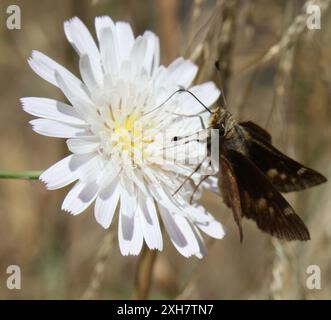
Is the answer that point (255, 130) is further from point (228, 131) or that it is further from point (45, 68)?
point (45, 68)

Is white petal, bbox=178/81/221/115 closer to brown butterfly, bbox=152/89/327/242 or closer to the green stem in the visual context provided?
brown butterfly, bbox=152/89/327/242

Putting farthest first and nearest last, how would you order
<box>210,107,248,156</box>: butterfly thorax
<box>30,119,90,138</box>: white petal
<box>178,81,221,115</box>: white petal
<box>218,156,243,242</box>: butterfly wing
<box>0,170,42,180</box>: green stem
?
<box>178,81,221,115</box>: white petal < <box>210,107,248,156</box>: butterfly thorax < <box>218,156,243,242</box>: butterfly wing < <box>30,119,90,138</box>: white petal < <box>0,170,42,180</box>: green stem

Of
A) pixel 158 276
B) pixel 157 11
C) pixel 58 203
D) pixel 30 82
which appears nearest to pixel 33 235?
pixel 58 203

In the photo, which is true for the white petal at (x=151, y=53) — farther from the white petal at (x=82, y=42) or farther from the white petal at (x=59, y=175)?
the white petal at (x=59, y=175)

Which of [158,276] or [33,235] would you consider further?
[33,235]

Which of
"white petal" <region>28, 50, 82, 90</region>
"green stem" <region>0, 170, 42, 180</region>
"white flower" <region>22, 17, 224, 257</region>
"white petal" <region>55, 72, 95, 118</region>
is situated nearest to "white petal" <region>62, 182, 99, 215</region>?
"white flower" <region>22, 17, 224, 257</region>

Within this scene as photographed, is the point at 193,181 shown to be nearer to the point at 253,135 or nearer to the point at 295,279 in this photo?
the point at 253,135
